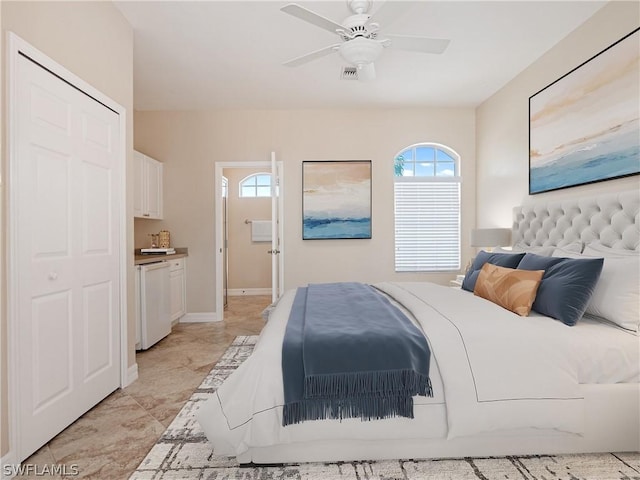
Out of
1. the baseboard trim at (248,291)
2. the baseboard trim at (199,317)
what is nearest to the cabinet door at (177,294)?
the baseboard trim at (199,317)

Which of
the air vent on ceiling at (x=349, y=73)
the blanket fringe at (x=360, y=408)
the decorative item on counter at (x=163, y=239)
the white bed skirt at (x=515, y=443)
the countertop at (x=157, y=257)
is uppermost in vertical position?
the air vent on ceiling at (x=349, y=73)

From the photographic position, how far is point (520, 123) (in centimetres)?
371

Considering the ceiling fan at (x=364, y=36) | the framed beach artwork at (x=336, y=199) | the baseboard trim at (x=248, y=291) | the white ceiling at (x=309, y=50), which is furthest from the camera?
the baseboard trim at (x=248, y=291)

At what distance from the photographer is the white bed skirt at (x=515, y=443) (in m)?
1.73

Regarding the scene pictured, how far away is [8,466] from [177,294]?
2894 millimetres

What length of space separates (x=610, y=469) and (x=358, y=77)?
2.63 m

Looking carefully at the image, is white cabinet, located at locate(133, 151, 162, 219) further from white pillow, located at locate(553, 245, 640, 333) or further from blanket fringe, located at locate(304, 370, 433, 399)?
white pillow, located at locate(553, 245, 640, 333)

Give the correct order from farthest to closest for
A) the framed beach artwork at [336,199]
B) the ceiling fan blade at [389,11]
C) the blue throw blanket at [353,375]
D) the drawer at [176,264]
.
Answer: the framed beach artwork at [336,199] < the drawer at [176,264] < the ceiling fan blade at [389,11] < the blue throw blanket at [353,375]

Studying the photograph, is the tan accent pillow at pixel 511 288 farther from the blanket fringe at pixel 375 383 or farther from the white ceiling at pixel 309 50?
the white ceiling at pixel 309 50

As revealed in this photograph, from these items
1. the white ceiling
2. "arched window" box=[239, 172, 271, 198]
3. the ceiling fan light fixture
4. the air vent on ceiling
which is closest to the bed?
the ceiling fan light fixture

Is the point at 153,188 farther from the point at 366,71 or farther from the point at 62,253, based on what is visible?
the point at 366,71

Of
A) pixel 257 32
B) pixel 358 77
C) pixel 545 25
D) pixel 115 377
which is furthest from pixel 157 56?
pixel 545 25

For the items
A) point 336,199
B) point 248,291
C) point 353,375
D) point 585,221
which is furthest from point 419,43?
point 248,291

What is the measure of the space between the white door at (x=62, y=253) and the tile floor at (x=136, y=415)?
10cm
